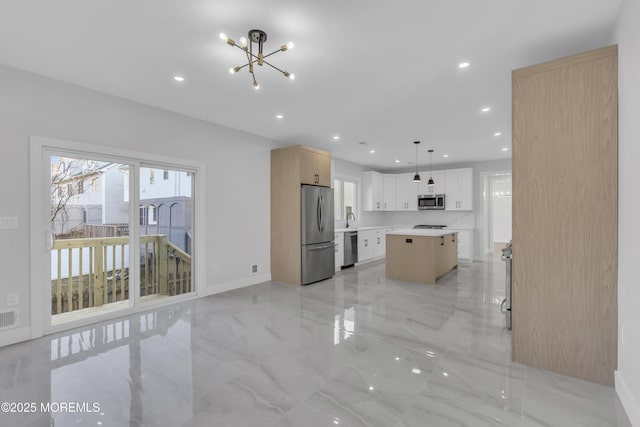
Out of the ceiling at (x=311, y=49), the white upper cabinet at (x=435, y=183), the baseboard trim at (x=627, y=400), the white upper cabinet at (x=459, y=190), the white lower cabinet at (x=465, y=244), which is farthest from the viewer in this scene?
the white upper cabinet at (x=435, y=183)

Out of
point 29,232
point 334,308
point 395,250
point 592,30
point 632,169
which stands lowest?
point 334,308

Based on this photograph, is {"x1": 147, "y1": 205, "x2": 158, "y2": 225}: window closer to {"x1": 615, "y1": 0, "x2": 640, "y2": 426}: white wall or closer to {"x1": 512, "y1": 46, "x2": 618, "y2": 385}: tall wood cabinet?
{"x1": 512, "y1": 46, "x2": 618, "y2": 385}: tall wood cabinet

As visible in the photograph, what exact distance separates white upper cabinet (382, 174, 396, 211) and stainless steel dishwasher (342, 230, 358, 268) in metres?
2.09

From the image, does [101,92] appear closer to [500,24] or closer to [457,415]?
[500,24]

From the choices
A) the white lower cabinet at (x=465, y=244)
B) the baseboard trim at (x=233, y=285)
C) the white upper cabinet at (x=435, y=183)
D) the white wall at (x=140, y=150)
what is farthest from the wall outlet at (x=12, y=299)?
the white lower cabinet at (x=465, y=244)

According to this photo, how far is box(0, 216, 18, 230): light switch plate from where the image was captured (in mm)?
2848

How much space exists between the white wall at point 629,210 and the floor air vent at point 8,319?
4865mm

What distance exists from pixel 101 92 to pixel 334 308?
380 cm

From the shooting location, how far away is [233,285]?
192 inches

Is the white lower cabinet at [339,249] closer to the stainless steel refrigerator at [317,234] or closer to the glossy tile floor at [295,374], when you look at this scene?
the stainless steel refrigerator at [317,234]

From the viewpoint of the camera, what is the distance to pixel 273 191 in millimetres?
5566

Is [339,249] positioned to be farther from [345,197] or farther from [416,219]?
[416,219]

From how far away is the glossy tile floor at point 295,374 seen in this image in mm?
1832

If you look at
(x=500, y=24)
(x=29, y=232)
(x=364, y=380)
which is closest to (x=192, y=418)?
(x=364, y=380)
